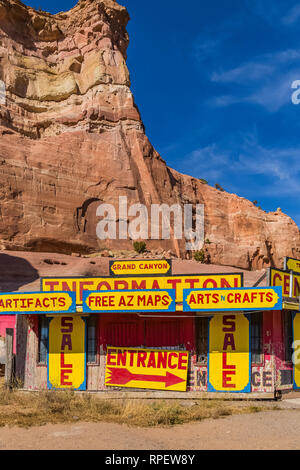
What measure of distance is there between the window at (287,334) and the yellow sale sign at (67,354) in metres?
6.30

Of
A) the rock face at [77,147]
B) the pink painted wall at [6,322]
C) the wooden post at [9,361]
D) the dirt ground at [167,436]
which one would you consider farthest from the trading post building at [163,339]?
the rock face at [77,147]

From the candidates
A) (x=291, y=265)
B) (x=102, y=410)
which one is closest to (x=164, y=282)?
(x=291, y=265)

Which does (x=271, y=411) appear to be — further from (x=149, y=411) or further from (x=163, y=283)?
(x=163, y=283)

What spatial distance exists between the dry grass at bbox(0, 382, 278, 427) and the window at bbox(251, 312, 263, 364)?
136cm

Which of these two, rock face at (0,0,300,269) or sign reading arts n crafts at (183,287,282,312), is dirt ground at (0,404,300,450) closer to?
sign reading arts n crafts at (183,287,282,312)

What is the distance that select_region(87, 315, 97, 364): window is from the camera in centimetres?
1472

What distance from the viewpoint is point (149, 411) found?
37.1 ft

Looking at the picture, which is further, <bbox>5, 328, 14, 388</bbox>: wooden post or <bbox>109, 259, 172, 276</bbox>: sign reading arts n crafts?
<bbox>109, 259, 172, 276</bbox>: sign reading arts n crafts

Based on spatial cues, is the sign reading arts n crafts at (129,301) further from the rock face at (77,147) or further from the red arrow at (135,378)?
the rock face at (77,147)

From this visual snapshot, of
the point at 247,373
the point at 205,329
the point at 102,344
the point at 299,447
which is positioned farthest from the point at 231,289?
the point at 299,447

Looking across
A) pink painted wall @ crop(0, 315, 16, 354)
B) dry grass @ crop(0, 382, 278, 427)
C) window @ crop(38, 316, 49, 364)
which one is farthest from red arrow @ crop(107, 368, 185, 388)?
pink painted wall @ crop(0, 315, 16, 354)

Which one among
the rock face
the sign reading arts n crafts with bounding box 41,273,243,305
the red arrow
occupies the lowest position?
the red arrow

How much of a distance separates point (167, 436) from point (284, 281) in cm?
847

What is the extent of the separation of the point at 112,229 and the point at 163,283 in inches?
1594
